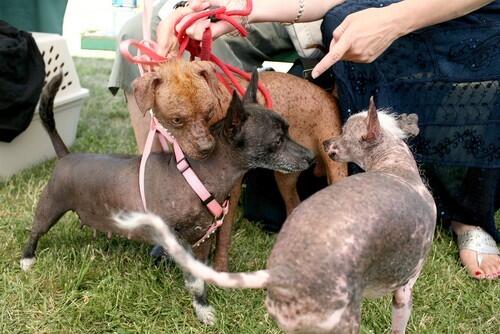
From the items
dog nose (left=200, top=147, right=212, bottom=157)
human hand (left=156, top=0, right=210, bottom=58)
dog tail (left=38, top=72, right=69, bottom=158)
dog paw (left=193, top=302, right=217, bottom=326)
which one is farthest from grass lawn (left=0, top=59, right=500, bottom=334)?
human hand (left=156, top=0, right=210, bottom=58)

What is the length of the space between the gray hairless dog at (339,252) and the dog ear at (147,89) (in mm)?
449

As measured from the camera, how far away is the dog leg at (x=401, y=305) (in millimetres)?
1472

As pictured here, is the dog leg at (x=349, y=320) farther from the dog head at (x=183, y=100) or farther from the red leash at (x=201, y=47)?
the red leash at (x=201, y=47)

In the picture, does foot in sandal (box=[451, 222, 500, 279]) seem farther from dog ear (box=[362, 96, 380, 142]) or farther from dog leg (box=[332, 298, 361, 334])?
dog leg (box=[332, 298, 361, 334])

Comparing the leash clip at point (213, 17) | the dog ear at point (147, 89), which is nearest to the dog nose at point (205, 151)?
the dog ear at point (147, 89)

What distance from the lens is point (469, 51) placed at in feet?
6.45

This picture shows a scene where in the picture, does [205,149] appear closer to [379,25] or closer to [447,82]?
[379,25]

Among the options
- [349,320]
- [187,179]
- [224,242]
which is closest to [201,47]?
[187,179]

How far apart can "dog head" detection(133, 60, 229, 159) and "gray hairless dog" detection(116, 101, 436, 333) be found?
432 millimetres

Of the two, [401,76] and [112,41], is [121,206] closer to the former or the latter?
[401,76]

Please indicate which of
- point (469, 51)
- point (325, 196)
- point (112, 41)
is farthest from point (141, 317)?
point (112, 41)

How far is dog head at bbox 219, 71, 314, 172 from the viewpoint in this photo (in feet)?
5.48

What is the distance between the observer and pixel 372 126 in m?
1.49

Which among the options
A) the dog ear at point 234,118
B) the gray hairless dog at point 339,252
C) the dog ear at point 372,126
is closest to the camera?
the gray hairless dog at point 339,252
